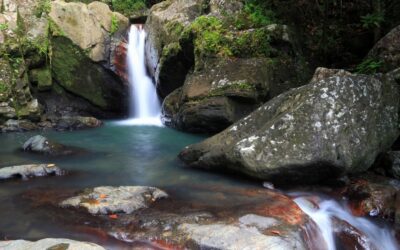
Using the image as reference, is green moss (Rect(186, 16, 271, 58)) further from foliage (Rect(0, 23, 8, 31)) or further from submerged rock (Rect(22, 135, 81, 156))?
foliage (Rect(0, 23, 8, 31))

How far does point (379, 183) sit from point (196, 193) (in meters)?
2.51

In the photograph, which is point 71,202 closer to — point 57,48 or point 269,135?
point 269,135

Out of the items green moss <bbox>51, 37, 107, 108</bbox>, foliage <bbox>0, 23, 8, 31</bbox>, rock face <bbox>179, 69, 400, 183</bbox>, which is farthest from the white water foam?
rock face <bbox>179, 69, 400, 183</bbox>

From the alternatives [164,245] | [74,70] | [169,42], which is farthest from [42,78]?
[164,245]

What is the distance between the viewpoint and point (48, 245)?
12.3ft

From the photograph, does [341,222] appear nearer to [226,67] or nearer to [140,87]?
[226,67]

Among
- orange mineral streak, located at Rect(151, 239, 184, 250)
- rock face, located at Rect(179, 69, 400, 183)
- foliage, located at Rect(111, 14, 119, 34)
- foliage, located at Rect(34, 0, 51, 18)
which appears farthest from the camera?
foliage, located at Rect(111, 14, 119, 34)

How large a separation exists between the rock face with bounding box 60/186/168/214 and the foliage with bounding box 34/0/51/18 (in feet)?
29.7

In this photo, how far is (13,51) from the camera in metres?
11.6

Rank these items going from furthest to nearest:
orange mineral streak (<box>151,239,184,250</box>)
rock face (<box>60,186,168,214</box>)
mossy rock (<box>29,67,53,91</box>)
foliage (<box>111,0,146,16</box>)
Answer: foliage (<box>111,0,146,16</box>)
mossy rock (<box>29,67,53,91</box>)
rock face (<box>60,186,168,214</box>)
orange mineral streak (<box>151,239,184,250</box>)

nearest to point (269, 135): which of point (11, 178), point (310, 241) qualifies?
point (310, 241)

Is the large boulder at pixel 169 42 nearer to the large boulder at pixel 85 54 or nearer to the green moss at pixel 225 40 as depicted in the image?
the green moss at pixel 225 40

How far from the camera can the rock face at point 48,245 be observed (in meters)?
3.70

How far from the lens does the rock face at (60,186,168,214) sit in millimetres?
4703
